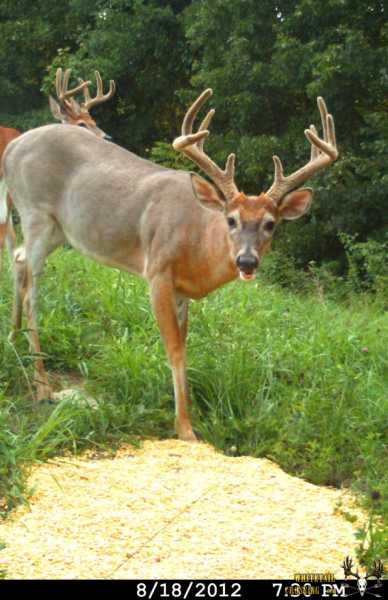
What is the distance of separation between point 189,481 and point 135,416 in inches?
39.6

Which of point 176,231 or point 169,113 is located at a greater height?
point 176,231

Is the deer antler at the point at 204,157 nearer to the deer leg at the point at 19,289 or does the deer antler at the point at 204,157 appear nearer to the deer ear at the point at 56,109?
the deer leg at the point at 19,289

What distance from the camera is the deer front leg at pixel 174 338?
6738 millimetres

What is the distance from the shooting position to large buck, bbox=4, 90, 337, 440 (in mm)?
A: 6414

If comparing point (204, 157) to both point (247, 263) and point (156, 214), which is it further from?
point (247, 263)

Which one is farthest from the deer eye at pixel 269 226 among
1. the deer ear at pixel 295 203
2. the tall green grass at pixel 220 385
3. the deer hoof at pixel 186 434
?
the deer hoof at pixel 186 434

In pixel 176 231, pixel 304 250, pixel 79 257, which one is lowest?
pixel 304 250

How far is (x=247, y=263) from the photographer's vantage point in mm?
6062

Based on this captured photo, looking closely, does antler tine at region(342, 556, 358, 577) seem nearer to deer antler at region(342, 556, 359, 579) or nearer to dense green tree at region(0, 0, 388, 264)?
deer antler at region(342, 556, 359, 579)

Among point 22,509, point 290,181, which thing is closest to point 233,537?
point 22,509

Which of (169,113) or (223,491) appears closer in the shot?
(223,491)

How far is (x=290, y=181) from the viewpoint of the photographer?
21.2 feet

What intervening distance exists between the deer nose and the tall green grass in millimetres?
1115

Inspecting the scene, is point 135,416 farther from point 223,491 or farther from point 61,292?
point 61,292
